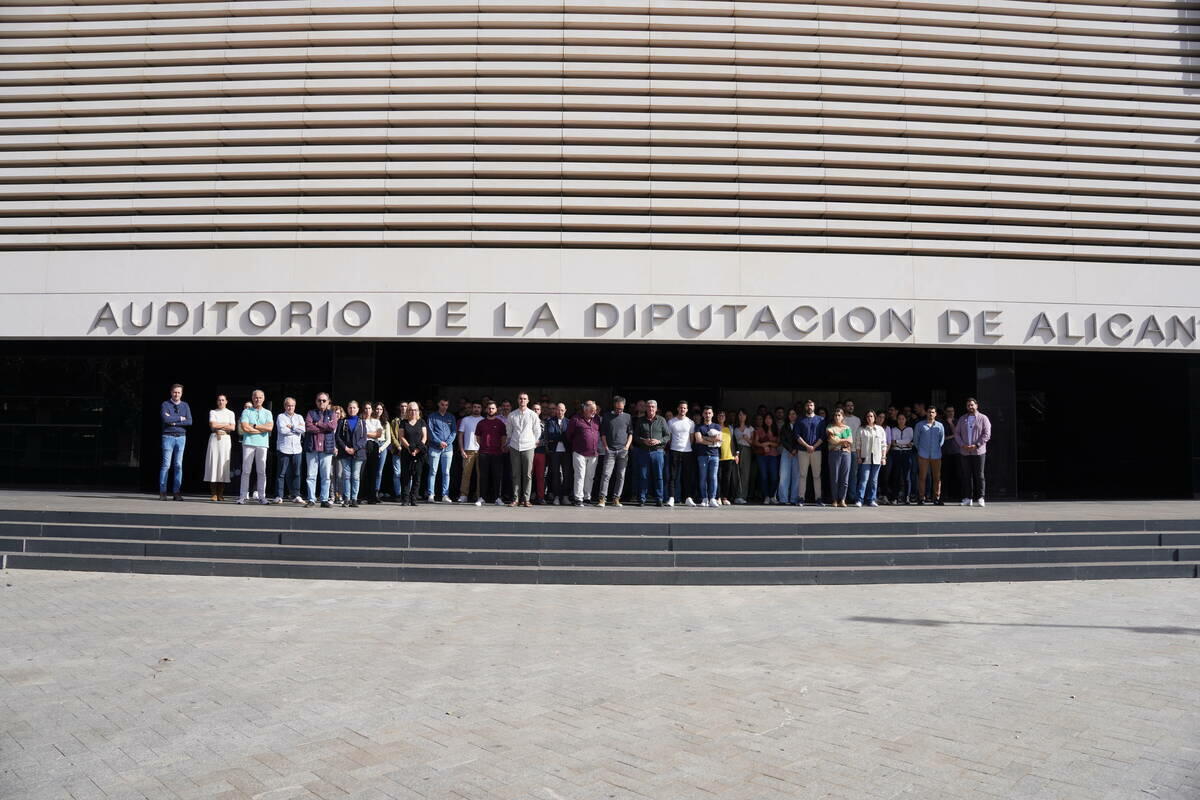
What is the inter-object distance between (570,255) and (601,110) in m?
2.44

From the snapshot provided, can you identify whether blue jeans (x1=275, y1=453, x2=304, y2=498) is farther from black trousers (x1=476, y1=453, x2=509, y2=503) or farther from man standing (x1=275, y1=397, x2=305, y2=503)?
black trousers (x1=476, y1=453, x2=509, y2=503)

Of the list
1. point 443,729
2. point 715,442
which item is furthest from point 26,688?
point 715,442

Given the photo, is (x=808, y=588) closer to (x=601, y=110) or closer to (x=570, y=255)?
(x=570, y=255)

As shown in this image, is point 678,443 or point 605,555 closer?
point 605,555

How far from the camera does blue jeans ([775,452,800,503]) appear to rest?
1348 cm

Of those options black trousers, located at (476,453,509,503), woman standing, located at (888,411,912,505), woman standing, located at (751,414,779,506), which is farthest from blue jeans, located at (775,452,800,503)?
black trousers, located at (476,453,509,503)

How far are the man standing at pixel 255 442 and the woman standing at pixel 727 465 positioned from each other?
21.7 ft

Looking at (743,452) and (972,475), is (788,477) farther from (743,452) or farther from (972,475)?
(972,475)

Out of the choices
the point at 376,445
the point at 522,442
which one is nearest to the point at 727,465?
the point at 522,442

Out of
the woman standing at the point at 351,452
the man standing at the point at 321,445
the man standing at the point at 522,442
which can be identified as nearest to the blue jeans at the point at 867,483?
the man standing at the point at 522,442

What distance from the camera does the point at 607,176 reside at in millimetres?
13844

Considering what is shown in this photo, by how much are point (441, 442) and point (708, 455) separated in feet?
12.9

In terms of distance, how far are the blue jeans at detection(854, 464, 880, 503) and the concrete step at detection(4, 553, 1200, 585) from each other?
157 inches

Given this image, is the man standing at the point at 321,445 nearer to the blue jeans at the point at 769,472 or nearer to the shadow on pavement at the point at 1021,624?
the blue jeans at the point at 769,472
